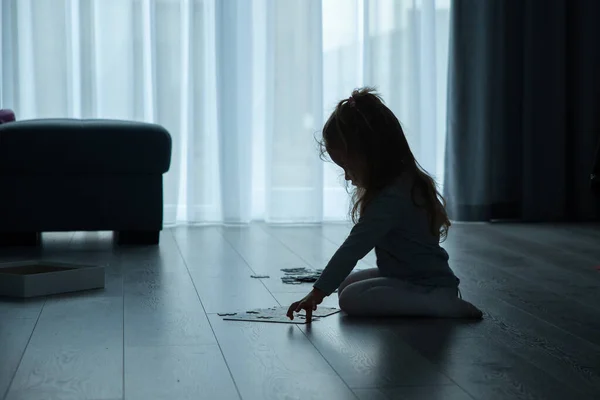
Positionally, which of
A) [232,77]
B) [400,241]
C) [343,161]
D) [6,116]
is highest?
[232,77]

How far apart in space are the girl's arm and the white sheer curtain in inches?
89.6

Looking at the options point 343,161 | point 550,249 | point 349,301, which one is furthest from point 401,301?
point 550,249

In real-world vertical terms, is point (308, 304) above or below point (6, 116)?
below

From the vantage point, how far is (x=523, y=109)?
4773 millimetres

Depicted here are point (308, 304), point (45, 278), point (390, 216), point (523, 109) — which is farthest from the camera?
point (523, 109)

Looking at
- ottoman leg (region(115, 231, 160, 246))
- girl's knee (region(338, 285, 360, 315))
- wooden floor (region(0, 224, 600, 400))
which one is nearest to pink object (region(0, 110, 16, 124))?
ottoman leg (region(115, 231, 160, 246))

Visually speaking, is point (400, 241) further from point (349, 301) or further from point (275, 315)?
point (275, 315)

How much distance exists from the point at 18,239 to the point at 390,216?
192 centimetres

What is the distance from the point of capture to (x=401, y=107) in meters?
4.74

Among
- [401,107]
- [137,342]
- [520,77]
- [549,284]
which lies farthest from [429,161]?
[137,342]

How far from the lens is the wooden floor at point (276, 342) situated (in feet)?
5.46

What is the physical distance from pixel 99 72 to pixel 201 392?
307cm

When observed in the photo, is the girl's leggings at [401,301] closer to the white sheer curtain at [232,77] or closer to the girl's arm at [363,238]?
the girl's arm at [363,238]

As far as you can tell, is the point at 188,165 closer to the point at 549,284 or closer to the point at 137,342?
the point at 549,284
